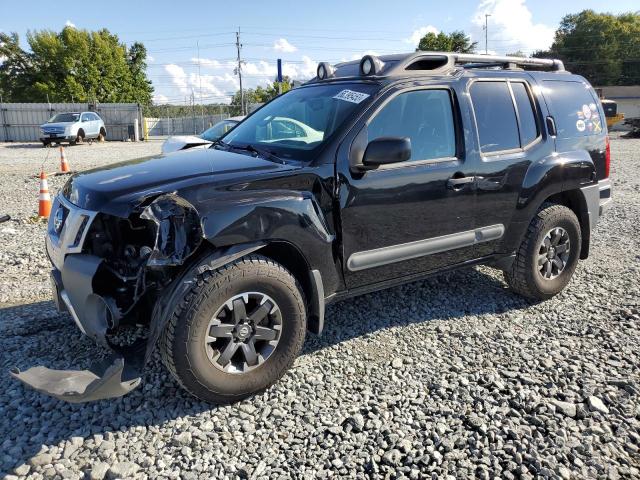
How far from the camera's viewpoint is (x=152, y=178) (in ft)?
9.76

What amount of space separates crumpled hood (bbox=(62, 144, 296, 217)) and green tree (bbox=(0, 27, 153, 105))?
163 feet

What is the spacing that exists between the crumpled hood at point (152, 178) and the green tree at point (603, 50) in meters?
69.9

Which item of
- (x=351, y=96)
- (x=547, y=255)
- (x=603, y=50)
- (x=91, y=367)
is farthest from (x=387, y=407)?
(x=603, y=50)

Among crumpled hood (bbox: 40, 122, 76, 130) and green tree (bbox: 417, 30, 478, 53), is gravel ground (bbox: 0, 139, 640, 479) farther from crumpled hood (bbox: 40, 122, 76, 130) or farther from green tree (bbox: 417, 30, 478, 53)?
green tree (bbox: 417, 30, 478, 53)

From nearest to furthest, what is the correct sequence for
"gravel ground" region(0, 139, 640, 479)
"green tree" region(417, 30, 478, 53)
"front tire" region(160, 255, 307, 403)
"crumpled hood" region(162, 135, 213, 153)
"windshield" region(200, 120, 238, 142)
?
"gravel ground" region(0, 139, 640, 479), "front tire" region(160, 255, 307, 403), "crumpled hood" region(162, 135, 213, 153), "windshield" region(200, 120, 238, 142), "green tree" region(417, 30, 478, 53)

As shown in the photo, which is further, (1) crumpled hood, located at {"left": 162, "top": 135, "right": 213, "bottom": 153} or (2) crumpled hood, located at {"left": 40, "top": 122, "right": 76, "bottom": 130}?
(2) crumpled hood, located at {"left": 40, "top": 122, "right": 76, "bottom": 130}

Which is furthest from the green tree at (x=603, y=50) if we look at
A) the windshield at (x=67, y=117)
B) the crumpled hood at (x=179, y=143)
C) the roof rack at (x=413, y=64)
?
the roof rack at (x=413, y=64)

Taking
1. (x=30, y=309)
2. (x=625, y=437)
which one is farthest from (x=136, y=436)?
(x=625, y=437)

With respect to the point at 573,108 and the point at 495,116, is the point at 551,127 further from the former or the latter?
the point at 495,116

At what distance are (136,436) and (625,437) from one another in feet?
8.66

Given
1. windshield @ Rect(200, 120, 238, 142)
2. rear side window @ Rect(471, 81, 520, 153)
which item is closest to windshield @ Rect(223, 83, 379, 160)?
rear side window @ Rect(471, 81, 520, 153)

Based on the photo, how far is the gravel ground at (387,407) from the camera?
8.16 feet

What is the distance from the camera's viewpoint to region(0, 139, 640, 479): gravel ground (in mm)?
2486

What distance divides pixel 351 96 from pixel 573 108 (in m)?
2.31
